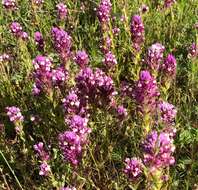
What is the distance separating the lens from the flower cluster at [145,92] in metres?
2.54

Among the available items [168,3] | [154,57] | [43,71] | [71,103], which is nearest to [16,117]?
[43,71]

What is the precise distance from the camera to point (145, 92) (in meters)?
2.58

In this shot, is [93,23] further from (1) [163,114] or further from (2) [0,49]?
(1) [163,114]

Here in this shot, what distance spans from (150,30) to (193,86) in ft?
Answer: 3.05

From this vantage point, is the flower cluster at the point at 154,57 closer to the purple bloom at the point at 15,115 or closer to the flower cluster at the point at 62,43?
the flower cluster at the point at 62,43

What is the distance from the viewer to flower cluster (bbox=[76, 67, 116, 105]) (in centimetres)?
287

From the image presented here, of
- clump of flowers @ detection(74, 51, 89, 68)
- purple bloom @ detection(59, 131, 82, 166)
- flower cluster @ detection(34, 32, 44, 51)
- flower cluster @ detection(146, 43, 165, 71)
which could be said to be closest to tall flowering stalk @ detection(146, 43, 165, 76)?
flower cluster @ detection(146, 43, 165, 71)

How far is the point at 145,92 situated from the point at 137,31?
0.96 metres

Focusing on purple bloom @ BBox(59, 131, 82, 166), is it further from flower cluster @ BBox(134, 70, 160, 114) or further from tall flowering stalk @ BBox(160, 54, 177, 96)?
tall flowering stalk @ BBox(160, 54, 177, 96)

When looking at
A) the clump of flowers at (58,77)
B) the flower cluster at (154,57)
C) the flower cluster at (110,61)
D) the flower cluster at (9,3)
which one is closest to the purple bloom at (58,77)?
the clump of flowers at (58,77)

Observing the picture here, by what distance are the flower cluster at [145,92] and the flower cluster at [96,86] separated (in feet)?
0.93

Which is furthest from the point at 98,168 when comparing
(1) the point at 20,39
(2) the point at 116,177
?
(1) the point at 20,39

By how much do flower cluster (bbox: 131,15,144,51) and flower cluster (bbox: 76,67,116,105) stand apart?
592 mm

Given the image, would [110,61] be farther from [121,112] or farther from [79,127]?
[79,127]
